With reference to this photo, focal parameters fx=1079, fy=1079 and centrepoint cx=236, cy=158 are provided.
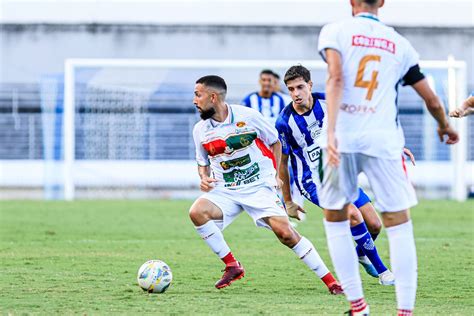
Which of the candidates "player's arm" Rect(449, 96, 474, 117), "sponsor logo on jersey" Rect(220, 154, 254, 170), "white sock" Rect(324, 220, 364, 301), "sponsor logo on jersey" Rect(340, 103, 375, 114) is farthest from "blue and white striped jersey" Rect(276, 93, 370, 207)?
"sponsor logo on jersey" Rect(340, 103, 375, 114)

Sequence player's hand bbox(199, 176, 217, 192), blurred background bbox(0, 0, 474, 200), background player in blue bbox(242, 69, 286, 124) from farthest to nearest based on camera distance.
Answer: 1. blurred background bbox(0, 0, 474, 200)
2. background player in blue bbox(242, 69, 286, 124)
3. player's hand bbox(199, 176, 217, 192)

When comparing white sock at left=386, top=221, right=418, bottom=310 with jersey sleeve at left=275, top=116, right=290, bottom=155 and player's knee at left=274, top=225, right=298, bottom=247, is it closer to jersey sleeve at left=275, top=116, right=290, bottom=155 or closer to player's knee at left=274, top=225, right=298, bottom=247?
player's knee at left=274, top=225, right=298, bottom=247

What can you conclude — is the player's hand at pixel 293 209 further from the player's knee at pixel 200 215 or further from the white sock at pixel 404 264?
the white sock at pixel 404 264

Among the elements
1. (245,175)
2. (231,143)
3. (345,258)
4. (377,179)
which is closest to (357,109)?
(377,179)

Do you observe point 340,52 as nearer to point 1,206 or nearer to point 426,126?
point 1,206

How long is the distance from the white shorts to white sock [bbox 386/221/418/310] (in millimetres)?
153

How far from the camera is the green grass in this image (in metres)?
7.89

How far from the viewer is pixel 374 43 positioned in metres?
6.47

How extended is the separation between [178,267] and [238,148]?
2076mm

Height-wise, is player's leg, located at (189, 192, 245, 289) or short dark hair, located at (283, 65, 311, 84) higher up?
short dark hair, located at (283, 65, 311, 84)

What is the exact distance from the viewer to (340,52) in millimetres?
6430

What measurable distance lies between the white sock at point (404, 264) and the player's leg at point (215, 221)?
2730 millimetres

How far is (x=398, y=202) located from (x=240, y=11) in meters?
28.0

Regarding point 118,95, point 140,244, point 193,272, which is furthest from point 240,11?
point 193,272
